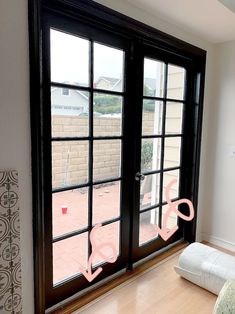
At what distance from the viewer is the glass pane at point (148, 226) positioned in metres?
2.43

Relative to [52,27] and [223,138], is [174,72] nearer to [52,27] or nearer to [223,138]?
[223,138]

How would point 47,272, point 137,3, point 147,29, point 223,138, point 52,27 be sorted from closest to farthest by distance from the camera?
point 52,27 → point 47,272 → point 137,3 → point 147,29 → point 223,138

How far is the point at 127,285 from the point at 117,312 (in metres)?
0.31

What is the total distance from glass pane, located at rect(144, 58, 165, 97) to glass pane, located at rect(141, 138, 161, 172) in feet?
1.40

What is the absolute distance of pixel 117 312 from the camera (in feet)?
5.97

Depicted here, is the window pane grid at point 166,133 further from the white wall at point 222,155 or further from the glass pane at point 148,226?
the white wall at point 222,155

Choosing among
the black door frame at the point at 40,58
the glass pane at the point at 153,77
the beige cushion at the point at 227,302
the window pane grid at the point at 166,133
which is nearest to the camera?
A: the beige cushion at the point at 227,302

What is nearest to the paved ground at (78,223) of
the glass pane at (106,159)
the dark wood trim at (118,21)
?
the glass pane at (106,159)

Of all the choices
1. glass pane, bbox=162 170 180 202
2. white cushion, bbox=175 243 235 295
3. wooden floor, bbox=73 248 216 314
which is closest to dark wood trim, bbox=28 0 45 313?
wooden floor, bbox=73 248 216 314

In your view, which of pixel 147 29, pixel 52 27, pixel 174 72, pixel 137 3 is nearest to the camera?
pixel 52 27

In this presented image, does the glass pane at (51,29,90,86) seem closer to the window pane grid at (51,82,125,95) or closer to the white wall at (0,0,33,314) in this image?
the window pane grid at (51,82,125,95)

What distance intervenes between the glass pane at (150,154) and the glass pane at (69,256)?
2.68 ft

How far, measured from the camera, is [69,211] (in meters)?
1.84

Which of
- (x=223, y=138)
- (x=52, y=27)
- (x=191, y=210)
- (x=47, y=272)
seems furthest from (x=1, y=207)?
(x=223, y=138)
